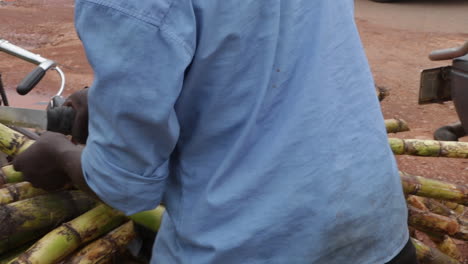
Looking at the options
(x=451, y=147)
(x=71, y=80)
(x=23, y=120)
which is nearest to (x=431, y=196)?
(x=451, y=147)

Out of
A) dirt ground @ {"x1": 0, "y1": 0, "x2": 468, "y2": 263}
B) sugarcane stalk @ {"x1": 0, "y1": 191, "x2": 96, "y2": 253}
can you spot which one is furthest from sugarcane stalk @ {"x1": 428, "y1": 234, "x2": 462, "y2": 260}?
sugarcane stalk @ {"x1": 0, "y1": 191, "x2": 96, "y2": 253}

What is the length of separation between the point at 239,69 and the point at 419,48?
7513 millimetres

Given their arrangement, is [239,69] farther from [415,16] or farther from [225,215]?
[415,16]

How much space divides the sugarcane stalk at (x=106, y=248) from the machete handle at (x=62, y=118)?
15.6 inches

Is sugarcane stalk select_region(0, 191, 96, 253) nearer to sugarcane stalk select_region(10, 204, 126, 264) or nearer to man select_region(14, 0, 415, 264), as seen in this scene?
sugarcane stalk select_region(10, 204, 126, 264)

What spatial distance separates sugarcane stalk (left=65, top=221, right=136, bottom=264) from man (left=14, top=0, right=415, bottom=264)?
2.10ft

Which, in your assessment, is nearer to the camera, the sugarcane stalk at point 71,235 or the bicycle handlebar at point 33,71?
the sugarcane stalk at point 71,235

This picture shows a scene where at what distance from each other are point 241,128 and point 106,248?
0.93 m

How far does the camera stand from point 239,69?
1.12m

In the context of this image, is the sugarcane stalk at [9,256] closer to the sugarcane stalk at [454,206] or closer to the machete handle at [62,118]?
the machete handle at [62,118]

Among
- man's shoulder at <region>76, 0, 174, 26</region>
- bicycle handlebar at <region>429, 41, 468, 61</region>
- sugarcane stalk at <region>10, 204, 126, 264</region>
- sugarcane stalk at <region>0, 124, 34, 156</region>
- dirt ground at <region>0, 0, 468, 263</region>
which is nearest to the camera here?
man's shoulder at <region>76, 0, 174, 26</region>

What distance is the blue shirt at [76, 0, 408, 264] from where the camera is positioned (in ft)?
3.41

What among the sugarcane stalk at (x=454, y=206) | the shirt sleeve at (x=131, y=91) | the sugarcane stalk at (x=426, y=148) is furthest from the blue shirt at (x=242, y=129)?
the sugarcane stalk at (x=454, y=206)

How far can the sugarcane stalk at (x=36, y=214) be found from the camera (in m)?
1.85
